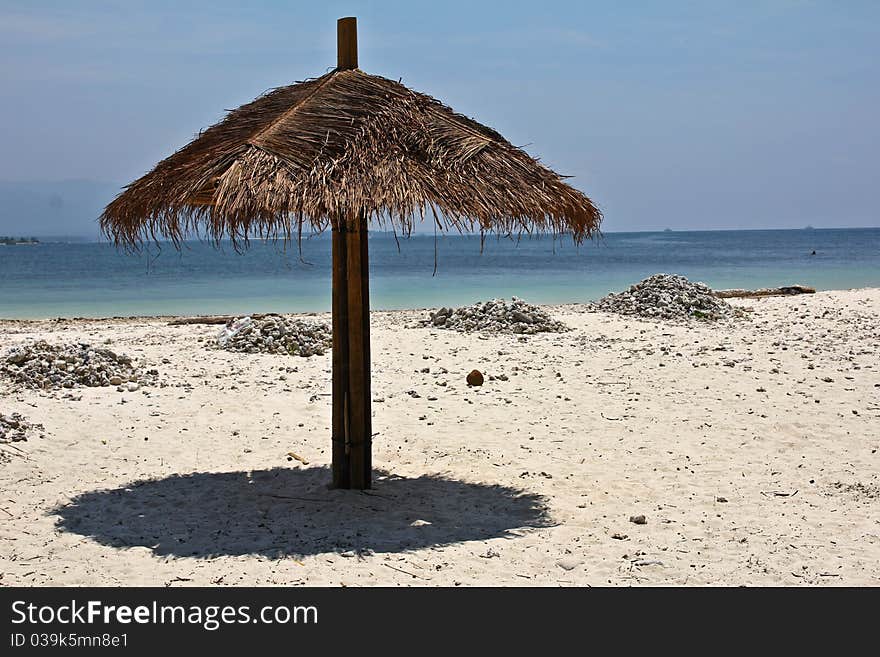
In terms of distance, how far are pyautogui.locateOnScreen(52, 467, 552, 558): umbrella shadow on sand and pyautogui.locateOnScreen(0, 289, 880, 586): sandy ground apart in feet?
0.06

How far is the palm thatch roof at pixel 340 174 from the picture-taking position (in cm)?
450

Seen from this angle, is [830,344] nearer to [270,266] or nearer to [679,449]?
[679,449]

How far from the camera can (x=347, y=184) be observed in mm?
4535

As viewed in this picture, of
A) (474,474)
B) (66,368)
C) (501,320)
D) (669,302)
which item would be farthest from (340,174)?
(669,302)

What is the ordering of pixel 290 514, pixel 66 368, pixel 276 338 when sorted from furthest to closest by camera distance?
1. pixel 276 338
2. pixel 66 368
3. pixel 290 514

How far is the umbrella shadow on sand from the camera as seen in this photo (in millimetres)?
4625

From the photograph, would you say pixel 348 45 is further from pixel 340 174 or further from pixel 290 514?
pixel 290 514

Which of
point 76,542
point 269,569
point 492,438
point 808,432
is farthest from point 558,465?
point 76,542

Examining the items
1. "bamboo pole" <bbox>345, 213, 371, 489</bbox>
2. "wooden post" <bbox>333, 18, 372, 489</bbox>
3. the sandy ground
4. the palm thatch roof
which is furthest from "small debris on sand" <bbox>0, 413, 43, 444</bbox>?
"bamboo pole" <bbox>345, 213, 371, 489</bbox>

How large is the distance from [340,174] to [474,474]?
239cm

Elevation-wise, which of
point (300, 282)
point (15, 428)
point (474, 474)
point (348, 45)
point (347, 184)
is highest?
point (348, 45)

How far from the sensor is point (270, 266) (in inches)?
1736

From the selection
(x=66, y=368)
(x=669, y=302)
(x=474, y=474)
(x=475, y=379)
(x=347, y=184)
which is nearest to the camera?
(x=347, y=184)

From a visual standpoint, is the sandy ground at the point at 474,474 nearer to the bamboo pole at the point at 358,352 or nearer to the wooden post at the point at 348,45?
the bamboo pole at the point at 358,352
